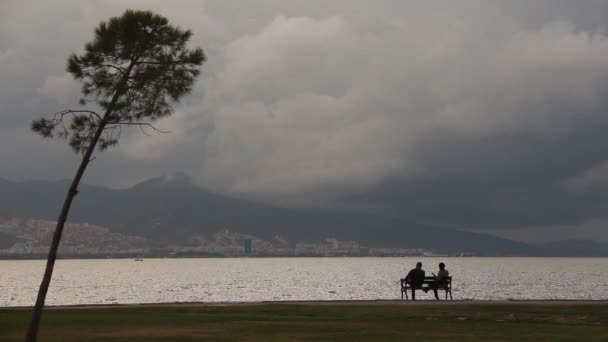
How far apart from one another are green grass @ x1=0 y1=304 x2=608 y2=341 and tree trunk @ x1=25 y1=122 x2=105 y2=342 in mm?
2190

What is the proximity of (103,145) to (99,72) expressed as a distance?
96.6 inches

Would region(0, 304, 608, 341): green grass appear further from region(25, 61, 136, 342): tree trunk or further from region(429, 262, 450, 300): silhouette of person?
region(429, 262, 450, 300): silhouette of person

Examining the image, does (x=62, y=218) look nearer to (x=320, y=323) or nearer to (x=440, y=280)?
(x=320, y=323)

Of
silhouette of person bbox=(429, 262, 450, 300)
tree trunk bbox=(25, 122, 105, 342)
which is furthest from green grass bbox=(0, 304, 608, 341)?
silhouette of person bbox=(429, 262, 450, 300)

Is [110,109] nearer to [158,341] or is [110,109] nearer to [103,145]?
[103,145]

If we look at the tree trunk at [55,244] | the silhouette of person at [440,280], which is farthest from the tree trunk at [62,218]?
the silhouette of person at [440,280]

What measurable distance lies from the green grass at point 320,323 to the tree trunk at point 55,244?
2190 mm

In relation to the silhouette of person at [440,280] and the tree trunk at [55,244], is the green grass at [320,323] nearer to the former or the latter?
the tree trunk at [55,244]

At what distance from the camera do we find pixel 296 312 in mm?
34562

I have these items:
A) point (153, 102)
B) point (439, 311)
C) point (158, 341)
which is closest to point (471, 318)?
point (439, 311)

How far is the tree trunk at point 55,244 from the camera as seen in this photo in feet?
75.6

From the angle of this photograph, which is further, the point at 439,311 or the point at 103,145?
the point at 439,311

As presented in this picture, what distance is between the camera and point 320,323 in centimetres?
2986

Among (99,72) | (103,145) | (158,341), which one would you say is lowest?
(158,341)
